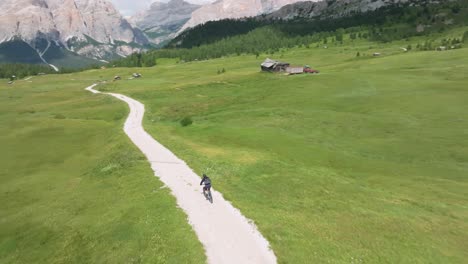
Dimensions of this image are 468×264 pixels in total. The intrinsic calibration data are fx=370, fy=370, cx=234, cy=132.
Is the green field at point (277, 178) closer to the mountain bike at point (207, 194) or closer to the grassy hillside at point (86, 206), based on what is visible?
the grassy hillside at point (86, 206)

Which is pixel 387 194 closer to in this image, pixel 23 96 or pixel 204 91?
pixel 204 91

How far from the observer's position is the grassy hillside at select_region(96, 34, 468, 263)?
27.2 meters

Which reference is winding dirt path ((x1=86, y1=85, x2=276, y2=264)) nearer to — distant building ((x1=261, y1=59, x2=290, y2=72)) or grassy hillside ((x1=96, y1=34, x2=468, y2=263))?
grassy hillside ((x1=96, y1=34, x2=468, y2=263))

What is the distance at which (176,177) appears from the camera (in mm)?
39812

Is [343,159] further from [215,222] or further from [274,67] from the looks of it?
[274,67]

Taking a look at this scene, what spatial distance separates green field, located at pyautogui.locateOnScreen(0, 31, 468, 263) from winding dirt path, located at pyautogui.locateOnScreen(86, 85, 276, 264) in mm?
875

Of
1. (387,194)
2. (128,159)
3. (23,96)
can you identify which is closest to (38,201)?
(128,159)

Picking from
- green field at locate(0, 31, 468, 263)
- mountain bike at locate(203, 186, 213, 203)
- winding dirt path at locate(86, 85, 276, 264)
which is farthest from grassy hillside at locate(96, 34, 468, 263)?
mountain bike at locate(203, 186, 213, 203)

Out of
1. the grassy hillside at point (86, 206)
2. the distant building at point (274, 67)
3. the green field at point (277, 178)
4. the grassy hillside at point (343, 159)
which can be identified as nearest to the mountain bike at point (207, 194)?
the green field at point (277, 178)

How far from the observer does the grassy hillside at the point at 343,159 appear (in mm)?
27234

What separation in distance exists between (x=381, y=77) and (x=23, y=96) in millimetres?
134812

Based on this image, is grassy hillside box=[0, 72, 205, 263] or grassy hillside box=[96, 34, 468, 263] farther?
grassy hillside box=[96, 34, 468, 263]

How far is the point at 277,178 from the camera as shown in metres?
41.1

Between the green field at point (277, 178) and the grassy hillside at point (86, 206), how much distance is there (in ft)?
0.50
